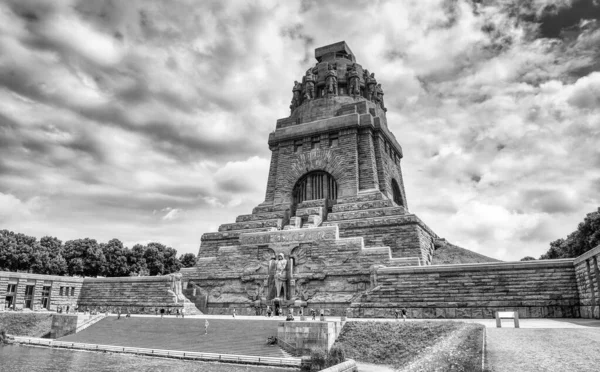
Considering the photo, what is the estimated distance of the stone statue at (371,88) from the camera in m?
41.3

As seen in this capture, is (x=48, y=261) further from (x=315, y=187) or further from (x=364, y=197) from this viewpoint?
(x=364, y=197)

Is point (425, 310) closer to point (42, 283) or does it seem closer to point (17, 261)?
point (42, 283)

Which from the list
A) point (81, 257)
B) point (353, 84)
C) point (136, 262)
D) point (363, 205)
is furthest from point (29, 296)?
point (353, 84)

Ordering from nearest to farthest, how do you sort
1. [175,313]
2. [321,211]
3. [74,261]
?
[175,313] < [321,211] < [74,261]

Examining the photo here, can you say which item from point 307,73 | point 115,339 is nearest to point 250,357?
point 115,339

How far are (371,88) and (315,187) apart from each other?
12403 millimetres

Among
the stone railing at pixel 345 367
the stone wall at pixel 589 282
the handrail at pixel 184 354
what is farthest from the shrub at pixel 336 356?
the stone wall at pixel 589 282

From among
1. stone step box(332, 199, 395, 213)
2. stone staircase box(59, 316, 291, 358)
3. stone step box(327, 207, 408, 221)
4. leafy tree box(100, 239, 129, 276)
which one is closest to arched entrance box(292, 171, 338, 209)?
stone step box(332, 199, 395, 213)

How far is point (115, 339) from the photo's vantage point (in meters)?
21.4

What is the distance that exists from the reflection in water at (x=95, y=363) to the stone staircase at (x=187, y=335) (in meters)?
1.45

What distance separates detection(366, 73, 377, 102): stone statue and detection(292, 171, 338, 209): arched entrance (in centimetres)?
1025

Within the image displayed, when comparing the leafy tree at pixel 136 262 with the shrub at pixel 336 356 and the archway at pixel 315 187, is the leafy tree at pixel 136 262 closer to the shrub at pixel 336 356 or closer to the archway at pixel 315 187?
the archway at pixel 315 187

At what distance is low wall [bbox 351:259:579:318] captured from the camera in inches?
752

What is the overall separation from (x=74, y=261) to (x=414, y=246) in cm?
3964
